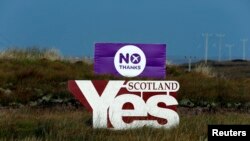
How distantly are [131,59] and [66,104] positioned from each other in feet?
10.00

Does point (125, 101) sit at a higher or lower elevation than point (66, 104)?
higher

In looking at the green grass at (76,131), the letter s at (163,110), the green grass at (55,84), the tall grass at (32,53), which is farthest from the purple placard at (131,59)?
the tall grass at (32,53)

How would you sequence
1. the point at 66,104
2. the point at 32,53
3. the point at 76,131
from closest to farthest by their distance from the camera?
the point at 76,131, the point at 66,104, the point at 32,53

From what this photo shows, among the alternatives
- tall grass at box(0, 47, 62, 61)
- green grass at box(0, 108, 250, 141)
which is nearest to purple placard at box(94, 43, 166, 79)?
green grass at box(0, 108, 250, 141)

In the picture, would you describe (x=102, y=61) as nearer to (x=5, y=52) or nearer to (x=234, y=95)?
(x=234, y=95)

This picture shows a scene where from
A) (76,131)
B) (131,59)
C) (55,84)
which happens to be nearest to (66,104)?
(131,59)

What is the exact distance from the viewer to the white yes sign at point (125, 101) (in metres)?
11.3

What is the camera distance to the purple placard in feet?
66.6

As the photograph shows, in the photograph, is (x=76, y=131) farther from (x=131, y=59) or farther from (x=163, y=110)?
(x=131, y=59)

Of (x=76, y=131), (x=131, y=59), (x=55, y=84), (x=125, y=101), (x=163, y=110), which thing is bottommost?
(x=76, y=131)

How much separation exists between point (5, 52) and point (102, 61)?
1311 cm

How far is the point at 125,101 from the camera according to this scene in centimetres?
1147

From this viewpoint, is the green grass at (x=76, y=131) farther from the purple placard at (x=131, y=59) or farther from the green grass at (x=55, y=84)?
the purple placard at (x=131, y=59)

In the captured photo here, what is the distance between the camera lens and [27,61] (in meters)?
29.0
